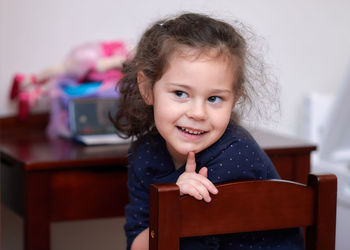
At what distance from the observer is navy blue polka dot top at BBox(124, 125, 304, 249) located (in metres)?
1.08

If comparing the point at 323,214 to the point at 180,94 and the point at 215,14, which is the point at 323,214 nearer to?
the point at 180,94

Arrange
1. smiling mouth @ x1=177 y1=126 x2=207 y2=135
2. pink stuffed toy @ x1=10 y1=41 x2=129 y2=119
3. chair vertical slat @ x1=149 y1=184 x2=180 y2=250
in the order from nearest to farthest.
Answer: chair vertical slat @ x1=149 y1=184 x2=180 y2=250
smiling mouth @ x1=177 y1=126 x2=207 y2=135
pink stuffed toy @ x1=10 y1=41 x2=129 y2=119

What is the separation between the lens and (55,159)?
1.35 meters

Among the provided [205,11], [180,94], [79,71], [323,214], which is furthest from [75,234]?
[323,214]

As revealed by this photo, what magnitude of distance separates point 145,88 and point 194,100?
0.15 metres

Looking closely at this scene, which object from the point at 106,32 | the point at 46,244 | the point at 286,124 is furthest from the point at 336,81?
the point at 46,244

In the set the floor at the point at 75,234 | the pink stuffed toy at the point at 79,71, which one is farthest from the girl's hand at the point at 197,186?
the floor at the point at 75,234

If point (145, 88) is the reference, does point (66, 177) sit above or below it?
below

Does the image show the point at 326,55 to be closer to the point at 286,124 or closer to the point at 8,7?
the point at 286,124

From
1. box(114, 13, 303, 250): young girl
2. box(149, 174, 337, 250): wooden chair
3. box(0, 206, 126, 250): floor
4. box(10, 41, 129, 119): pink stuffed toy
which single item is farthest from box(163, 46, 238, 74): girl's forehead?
box(0, 206, 126, 250): floor

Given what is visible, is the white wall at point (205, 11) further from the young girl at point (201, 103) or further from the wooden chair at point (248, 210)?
the wooden chair at point (248, 210)

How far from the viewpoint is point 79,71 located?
1.78 m

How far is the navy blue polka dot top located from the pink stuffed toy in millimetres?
573

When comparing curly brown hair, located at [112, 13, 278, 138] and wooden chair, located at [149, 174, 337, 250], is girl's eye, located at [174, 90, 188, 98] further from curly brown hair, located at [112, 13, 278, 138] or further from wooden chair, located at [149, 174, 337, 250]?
wooden chair, located at [149, 174, 337, 250]
